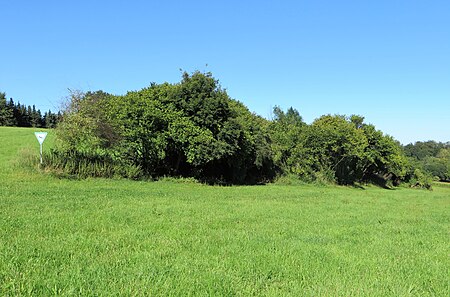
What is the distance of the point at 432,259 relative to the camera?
625cm

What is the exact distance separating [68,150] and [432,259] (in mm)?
18531

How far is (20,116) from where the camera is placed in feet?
337

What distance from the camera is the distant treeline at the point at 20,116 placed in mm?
91312

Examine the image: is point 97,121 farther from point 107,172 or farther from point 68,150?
point 107,172

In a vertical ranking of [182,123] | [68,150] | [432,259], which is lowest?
[432,259]

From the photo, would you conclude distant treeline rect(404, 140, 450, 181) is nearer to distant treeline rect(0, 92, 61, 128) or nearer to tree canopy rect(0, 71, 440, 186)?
tree canopy rect(0, 71, 440, 186)

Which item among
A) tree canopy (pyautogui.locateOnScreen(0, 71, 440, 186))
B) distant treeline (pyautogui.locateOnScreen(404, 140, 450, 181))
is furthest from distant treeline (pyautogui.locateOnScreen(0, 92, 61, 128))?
distant treeline (pyautogui.locateOnScreen(404, 140, 450, 181))

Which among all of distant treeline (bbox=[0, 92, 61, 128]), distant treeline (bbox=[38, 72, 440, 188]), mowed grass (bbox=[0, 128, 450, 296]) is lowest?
mowed grass (bbox=[0, 128, 450, 296])

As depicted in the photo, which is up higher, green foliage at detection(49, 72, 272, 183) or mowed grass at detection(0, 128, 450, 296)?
green foliage at detection(49, 72, 272, 183)

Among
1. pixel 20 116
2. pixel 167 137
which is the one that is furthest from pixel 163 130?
pixel 20 116

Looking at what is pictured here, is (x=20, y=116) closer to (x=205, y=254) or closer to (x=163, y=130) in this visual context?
(x=163, y=130)

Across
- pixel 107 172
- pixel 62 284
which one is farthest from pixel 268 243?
pixel 107 172

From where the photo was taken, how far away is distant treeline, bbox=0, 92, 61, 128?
300ft

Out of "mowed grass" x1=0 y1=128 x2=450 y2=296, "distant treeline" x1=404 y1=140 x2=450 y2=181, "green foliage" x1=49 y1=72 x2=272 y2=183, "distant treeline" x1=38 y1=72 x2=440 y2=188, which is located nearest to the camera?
"mowed grass" x1=0 y1=128 x2=450 y2=296
